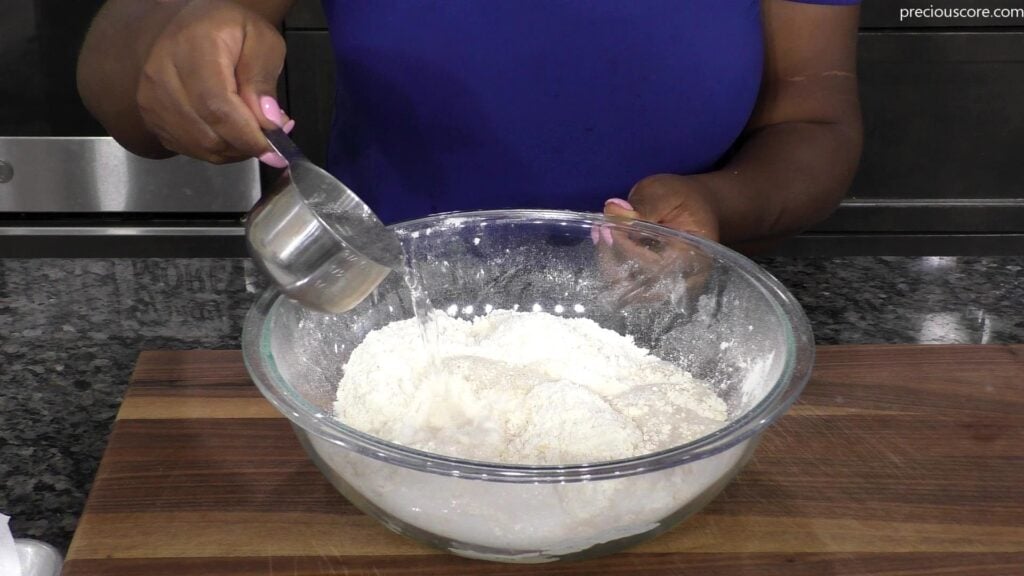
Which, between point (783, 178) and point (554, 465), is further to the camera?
point (783, 178)

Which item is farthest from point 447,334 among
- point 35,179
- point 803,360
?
point 35,179

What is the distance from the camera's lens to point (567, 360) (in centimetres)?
79

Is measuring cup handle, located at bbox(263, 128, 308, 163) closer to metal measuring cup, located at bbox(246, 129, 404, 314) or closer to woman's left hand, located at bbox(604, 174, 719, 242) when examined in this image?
metal measuring cup, located at bbox(246, 129, 404, 314)

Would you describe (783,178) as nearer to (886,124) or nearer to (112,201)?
(886,124)

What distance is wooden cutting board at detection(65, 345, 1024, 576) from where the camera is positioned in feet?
2.19

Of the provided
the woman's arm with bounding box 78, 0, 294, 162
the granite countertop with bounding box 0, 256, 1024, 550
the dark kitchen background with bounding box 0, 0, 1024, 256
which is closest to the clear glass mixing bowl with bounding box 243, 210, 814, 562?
the woman's arm with bounding box 78, 0, 294, 162

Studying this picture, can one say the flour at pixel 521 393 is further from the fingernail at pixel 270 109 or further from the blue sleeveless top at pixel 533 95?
the blue sleeveless top at pixel 533 95

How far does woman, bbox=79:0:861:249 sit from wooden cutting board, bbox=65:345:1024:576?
221 mm

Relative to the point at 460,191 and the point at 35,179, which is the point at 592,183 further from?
the point at 35,179

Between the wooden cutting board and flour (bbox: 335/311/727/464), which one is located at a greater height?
flour (bbox: 335/311/727/464)

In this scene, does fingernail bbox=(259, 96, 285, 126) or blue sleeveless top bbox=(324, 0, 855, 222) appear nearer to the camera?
fingernail bbox=(259, 96, 285, 126)

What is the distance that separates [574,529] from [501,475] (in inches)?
3.2

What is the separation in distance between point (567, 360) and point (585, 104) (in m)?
0.40

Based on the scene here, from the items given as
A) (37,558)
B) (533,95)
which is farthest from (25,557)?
(533,95)
